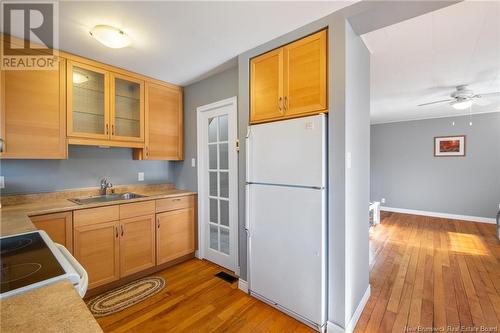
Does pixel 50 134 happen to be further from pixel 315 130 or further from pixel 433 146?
pixel 433 146

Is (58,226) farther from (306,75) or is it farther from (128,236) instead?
(306,75)

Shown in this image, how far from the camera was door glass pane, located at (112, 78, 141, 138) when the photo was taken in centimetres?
257

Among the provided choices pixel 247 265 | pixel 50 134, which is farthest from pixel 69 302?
pixel 50 134

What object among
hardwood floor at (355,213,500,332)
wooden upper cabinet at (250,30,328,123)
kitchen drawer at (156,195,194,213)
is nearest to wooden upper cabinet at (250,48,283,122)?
wooden upper cabinet at (250,30,328,123)

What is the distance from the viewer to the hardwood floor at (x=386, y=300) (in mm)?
1792

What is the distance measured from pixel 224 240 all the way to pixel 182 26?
2.32 m

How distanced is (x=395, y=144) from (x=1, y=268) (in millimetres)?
6878

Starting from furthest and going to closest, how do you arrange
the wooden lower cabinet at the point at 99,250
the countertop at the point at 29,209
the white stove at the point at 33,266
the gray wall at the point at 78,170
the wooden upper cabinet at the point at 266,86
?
the gray wall at the point at 78,170 < the wooden lower cabinet at the point at 99,250 < the wooden upper cabinet at the point at 266,86 < the countertop at the point at 29,209 < the white stove at the point at 33,266

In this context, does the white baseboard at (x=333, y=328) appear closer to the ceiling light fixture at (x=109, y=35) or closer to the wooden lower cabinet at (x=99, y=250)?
the wooden lower cabinet at (x=99, y=250)

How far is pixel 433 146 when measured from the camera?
5219 mm

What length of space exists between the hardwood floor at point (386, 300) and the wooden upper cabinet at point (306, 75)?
1791mm

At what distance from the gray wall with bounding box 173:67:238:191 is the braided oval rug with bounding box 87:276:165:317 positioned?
121 centimetres

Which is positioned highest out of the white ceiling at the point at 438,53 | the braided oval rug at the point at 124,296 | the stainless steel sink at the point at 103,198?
the white ceiling at the point at 438,53

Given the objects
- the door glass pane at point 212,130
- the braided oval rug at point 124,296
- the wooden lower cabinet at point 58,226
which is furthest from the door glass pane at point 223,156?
the wooden lower cabinet at point 58,226
